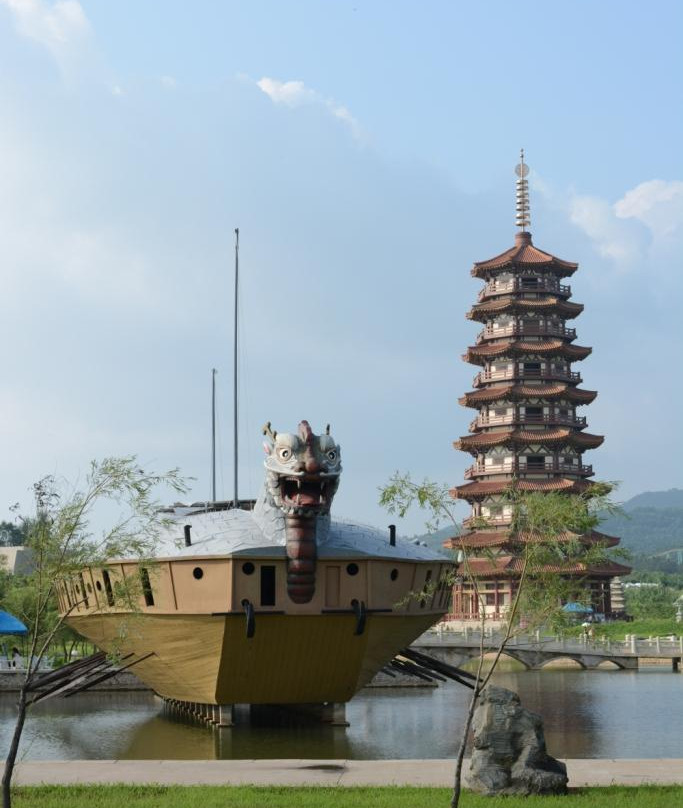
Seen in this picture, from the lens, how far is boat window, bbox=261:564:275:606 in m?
29.2

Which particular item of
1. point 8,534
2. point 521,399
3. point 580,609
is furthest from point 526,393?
point 8,534

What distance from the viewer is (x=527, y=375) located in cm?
7925

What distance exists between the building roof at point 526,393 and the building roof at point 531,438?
6.83 feet

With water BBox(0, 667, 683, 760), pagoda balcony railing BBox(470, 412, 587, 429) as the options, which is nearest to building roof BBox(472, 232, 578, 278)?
pagoda balcony railing BBox(470, 412, 587, 429)

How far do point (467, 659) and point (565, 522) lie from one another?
136ft

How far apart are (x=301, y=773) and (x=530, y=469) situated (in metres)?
58.9

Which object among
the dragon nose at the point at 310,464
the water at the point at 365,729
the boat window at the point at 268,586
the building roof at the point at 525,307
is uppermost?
the building roof at the point at 525,307

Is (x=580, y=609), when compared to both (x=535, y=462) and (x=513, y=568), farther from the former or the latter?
(x=535, y=462)

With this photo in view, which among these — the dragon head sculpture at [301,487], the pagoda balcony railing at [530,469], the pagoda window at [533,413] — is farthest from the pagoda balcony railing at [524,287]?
the dragon head sculpture at [301,487]

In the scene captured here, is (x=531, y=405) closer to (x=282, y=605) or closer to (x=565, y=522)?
(x=282, y=605)

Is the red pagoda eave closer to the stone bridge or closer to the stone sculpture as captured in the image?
the stone bridge

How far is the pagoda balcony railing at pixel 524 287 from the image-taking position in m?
80.8

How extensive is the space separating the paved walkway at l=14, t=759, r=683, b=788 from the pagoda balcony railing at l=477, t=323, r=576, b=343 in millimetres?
59828

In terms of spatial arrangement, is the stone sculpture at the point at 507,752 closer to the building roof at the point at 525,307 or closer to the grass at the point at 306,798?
the grass at the point at 306,798
